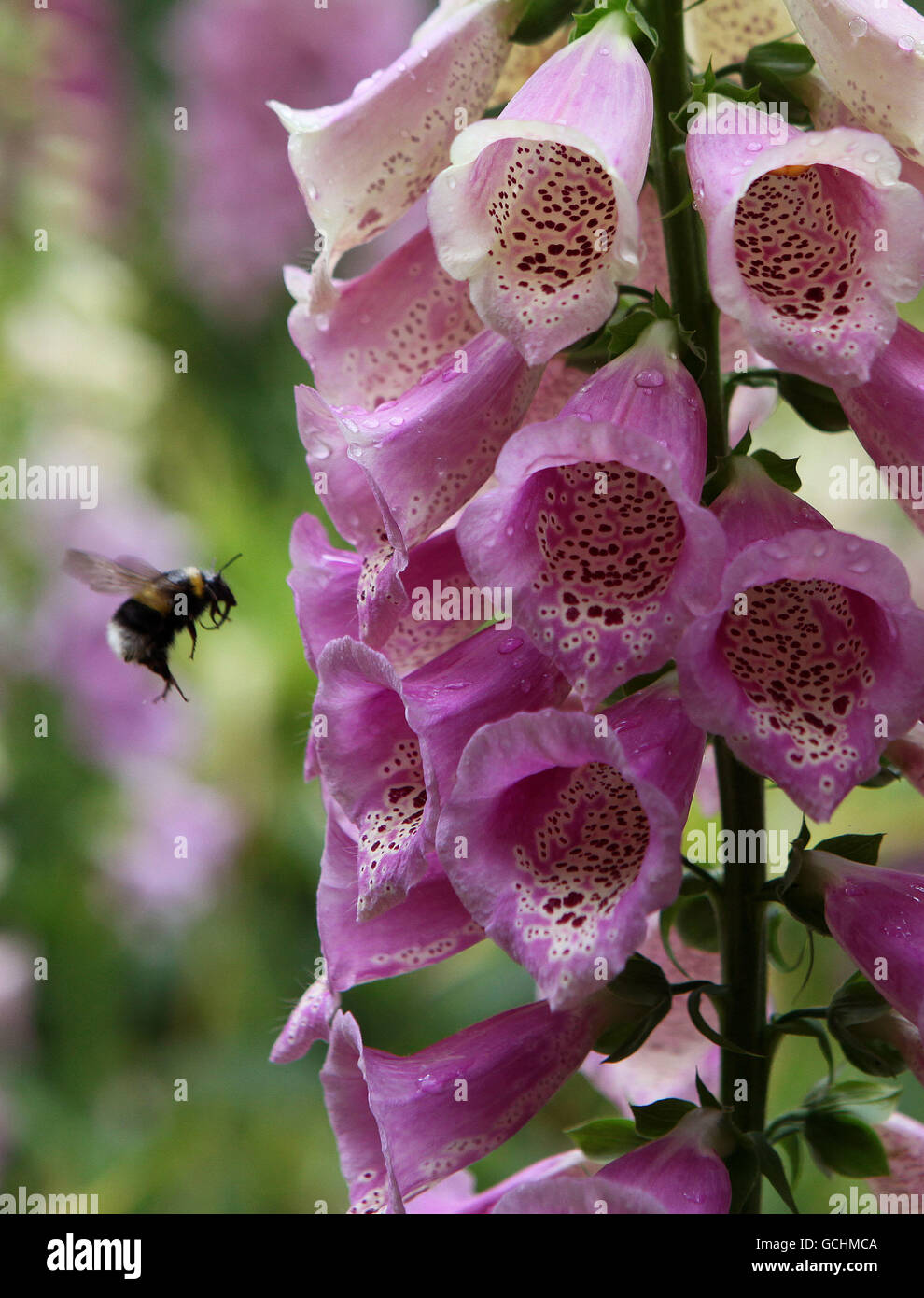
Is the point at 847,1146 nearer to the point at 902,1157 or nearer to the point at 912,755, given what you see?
the point at 902,1157

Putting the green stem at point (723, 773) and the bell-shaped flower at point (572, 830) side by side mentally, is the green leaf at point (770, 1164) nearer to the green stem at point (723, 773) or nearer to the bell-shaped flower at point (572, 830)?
the green stem at point (723, 773)

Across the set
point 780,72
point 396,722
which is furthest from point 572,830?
point 780,72

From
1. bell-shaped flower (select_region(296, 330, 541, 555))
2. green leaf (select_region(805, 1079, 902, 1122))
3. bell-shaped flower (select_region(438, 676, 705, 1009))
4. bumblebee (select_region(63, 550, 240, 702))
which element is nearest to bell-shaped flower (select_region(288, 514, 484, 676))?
bell-shaped flower (select_region(296, 330, 541, 555))

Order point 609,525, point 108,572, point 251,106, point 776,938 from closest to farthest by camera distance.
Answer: point 609,525
point 776,938
point 108,572
point 251,106


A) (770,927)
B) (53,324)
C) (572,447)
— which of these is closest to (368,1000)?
(53,324)

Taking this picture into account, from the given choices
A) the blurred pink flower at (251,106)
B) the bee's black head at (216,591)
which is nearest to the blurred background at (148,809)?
the blurred pink flower at (251,106)

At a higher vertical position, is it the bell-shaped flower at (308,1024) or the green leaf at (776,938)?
the green leaf at (776,938)
